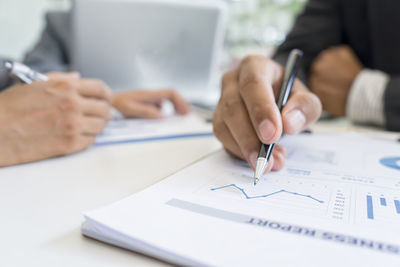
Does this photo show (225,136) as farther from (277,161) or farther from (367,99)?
(367,99)

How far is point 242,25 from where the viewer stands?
190cm

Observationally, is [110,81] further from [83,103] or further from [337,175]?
[337,175]

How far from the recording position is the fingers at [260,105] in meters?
0.32

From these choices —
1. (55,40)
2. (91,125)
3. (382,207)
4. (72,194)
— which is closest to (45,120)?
(91,125)

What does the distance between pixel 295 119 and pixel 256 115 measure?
54mm

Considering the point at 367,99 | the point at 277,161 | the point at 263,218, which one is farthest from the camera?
the point at 367,99

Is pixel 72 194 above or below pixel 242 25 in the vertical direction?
below

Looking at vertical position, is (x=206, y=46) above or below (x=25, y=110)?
above

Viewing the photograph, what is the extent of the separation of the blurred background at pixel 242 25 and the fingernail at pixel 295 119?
1.25m

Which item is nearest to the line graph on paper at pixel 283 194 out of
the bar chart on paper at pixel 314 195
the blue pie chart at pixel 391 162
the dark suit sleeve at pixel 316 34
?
the bar chart on paper at pixel 314 195

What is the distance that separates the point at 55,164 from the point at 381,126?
0.68 meters

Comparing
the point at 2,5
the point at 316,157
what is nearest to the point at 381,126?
the point at 316,157

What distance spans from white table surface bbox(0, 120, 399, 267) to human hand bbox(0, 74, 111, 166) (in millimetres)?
17

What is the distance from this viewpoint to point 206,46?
2.80 feet
